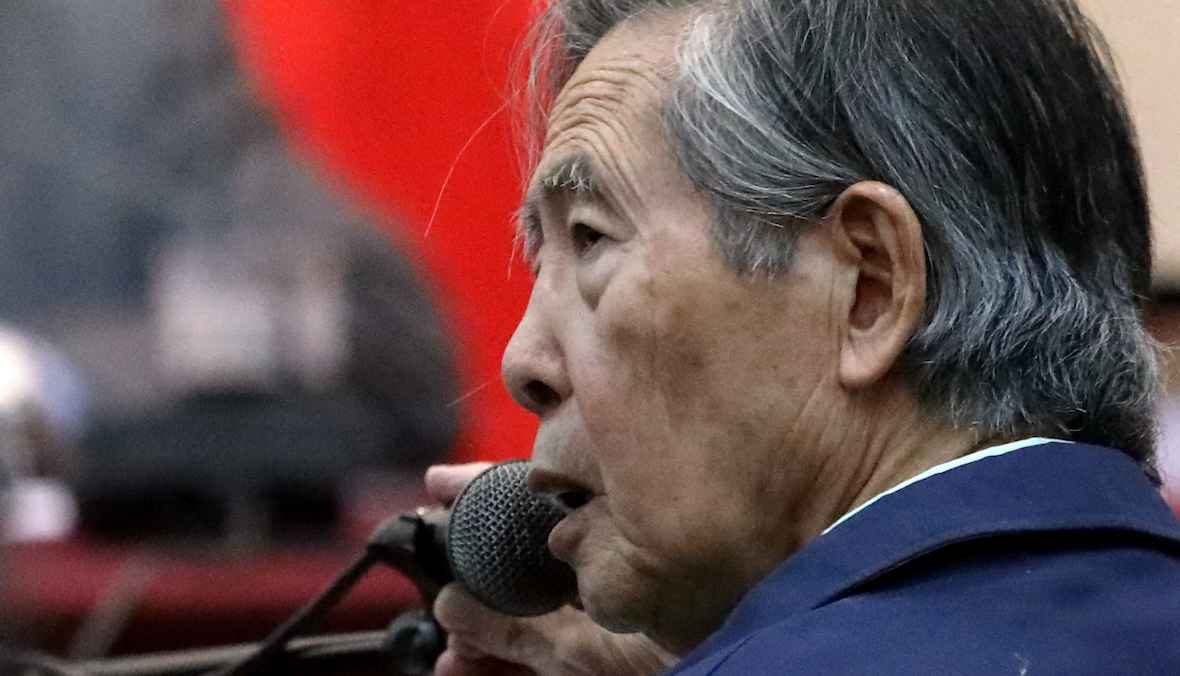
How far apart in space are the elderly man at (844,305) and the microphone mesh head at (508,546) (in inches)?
4.3

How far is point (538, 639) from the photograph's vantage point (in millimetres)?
1080

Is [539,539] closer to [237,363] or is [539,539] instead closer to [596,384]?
[596,384]

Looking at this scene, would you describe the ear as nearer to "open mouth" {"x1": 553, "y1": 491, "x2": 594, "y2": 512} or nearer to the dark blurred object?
"open mouth" {"x1": 553, "y1": 491, "x2": 594, "y2": 512}

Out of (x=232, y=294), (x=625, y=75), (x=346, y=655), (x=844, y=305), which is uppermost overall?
(x=625, y=75)

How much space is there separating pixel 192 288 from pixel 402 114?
39cm

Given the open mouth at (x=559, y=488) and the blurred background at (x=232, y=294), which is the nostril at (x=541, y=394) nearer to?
the open mouth at (x=559, y=488)

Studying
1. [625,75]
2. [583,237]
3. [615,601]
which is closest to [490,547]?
[615,601]

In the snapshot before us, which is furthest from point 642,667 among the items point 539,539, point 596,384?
point 596,384

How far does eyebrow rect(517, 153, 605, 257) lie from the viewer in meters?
0.79

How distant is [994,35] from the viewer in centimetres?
73

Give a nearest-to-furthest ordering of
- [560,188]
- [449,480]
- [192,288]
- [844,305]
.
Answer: [844,305] < [560,188] < [449,480] < [192,288]

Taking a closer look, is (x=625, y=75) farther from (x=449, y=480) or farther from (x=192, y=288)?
(x=192, y=288)

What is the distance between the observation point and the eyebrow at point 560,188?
789 millimetres

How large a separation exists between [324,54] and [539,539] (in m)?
1.18
